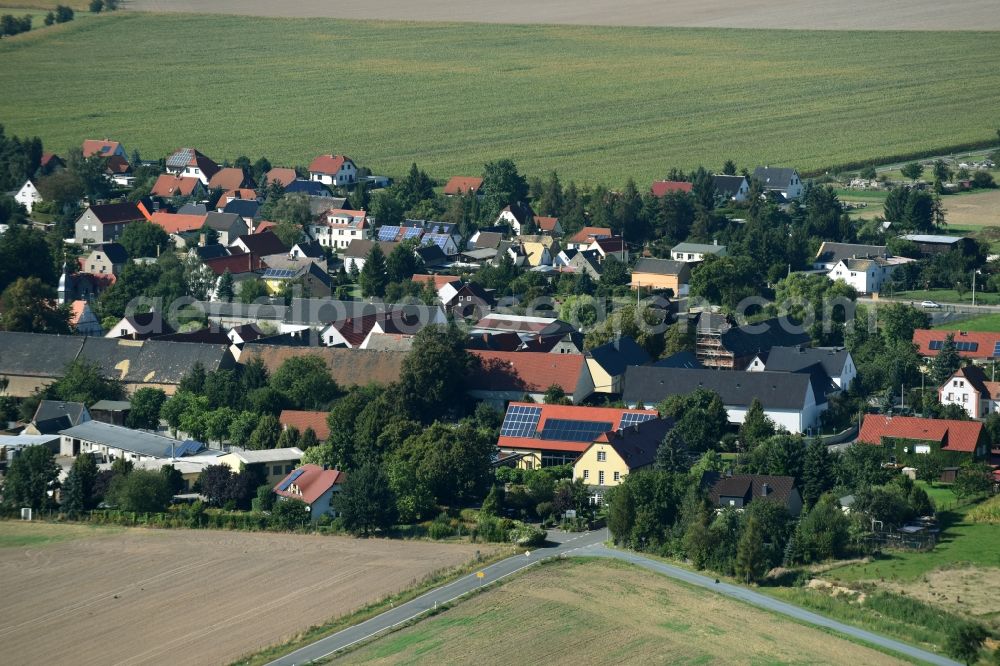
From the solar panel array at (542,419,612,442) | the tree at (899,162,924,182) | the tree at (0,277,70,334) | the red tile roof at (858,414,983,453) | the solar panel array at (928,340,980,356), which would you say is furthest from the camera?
the tree at (899,162,924,182)

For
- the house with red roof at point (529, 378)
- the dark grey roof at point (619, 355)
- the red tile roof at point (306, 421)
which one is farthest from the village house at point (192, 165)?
the red tile roof at point (306, 421)

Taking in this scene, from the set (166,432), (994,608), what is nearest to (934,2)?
(166,432)

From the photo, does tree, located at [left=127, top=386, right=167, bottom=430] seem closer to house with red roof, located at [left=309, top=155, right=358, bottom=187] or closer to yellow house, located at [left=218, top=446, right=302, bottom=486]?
yellow house, located at [left=218, top=446, right=302, bottom=486]

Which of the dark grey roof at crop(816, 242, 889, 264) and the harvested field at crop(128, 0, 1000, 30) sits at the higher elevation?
the harvested field at crop(128, 0, 1000, 30)

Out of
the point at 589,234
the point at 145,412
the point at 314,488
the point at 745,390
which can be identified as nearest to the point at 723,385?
the point at 745,390

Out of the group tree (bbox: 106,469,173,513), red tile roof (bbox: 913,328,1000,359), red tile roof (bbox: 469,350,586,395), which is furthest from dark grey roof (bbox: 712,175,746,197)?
tree (bbox: 106,469,173,513)
